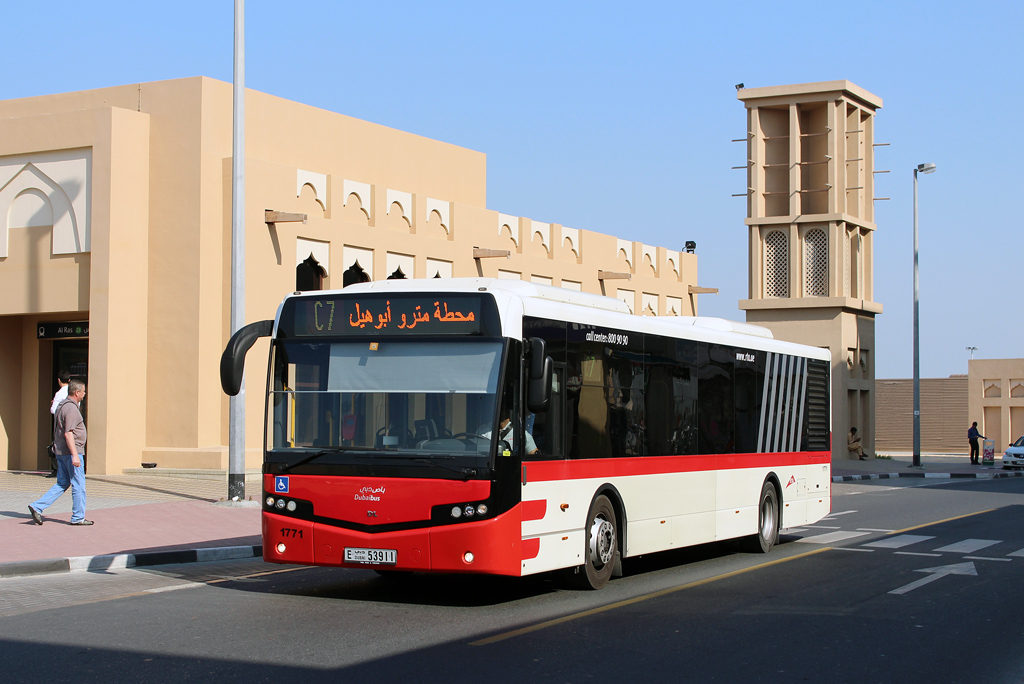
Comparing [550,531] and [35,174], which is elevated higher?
[35,174]

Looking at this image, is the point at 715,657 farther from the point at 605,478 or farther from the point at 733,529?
the point at 733,529

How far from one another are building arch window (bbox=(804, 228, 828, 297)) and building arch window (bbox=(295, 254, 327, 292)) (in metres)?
25.1

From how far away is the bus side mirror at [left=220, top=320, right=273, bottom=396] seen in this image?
10.1m

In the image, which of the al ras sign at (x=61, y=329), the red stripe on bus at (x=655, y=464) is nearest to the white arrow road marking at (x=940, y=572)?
the red stripe on bus at (x=655, y=464)

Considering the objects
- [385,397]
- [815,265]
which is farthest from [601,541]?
[815,265]

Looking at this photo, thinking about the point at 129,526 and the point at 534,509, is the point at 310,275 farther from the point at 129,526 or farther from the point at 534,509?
the point at 534,509

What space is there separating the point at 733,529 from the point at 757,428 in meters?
1.61

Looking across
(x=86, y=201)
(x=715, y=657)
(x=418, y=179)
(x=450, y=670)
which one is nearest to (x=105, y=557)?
(x=450, y=670)

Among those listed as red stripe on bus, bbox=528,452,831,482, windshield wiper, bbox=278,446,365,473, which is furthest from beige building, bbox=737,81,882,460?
windshield wiper, bbox=278,446,365,473

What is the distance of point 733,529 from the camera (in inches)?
555

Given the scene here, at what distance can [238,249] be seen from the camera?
18875 millimetres

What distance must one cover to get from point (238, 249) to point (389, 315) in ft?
31.1

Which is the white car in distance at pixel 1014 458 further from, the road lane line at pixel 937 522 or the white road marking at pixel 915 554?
the white road marking at pixel 915 554

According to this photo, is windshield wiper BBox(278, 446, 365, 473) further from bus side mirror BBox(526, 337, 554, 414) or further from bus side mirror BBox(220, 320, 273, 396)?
bus side mirror BBox(526, 337, 554, 414)
